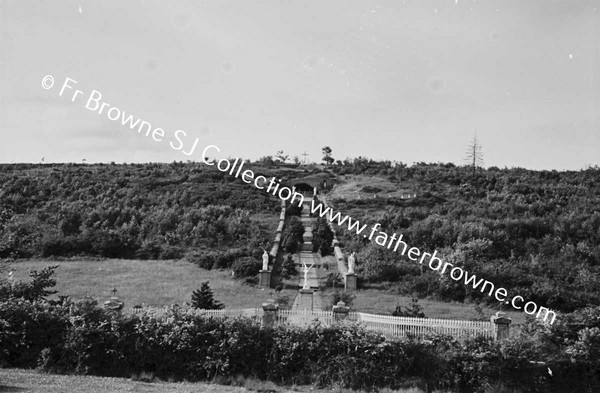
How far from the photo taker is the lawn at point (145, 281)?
18.3 meters

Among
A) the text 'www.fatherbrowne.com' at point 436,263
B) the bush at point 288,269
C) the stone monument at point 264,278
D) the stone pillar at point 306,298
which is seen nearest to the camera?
the stone pillar at point 306,298

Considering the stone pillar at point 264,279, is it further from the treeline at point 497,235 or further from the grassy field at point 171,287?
the treeline at point 497,235

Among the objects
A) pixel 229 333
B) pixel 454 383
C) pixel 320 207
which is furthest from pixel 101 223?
pixel 454 383

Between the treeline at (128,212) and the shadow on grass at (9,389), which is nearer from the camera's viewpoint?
the shadow on grass at (9,389)

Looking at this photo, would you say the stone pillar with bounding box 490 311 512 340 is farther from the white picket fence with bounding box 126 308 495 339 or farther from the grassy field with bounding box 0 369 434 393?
the grassy field with bounding box 0 369 434 393

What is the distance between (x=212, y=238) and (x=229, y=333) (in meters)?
20.8

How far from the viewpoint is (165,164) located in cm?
→ 6206

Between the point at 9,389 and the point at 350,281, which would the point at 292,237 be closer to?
the point at 350,281

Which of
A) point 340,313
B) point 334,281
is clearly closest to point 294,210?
point 334,281

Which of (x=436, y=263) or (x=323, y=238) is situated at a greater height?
(x=323, y=238)

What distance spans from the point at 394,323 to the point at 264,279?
10802mm

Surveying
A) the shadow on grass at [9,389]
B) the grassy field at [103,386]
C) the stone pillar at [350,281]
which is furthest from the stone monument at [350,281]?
the shadow on grass at [9,389]

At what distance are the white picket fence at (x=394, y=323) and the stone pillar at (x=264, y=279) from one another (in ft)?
31.0

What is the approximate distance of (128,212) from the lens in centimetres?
3534
